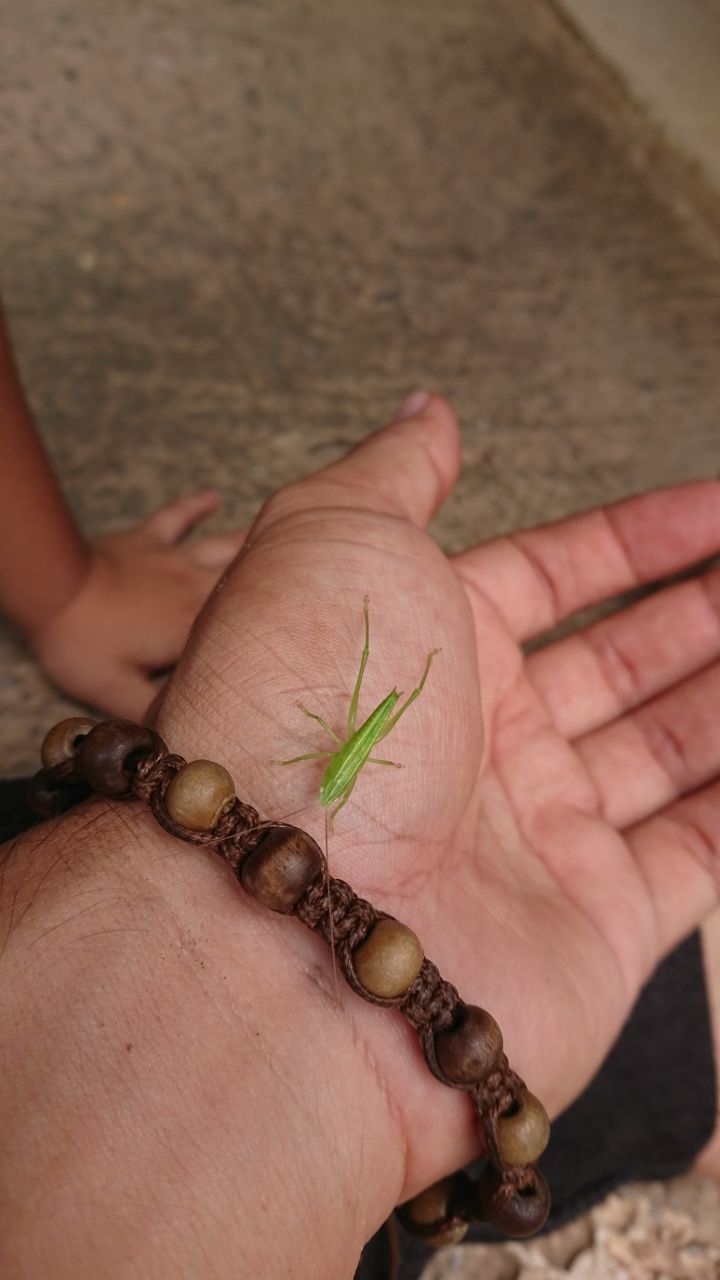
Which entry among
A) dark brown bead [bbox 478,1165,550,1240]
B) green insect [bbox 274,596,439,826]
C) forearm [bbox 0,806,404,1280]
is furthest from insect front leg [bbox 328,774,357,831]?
dark brown bead [bbox 478,1165,550,1240]

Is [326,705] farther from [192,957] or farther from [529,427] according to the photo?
[529,427]

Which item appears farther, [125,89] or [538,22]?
[538,22]

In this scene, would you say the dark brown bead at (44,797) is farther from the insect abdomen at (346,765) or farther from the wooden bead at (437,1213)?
the wooden bead at (437,1213)

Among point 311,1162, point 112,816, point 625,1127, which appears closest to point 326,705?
point 112,816

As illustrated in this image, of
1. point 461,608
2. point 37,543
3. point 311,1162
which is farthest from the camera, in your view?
point 37,543

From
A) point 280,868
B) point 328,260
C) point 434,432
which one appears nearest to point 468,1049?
point 280,868

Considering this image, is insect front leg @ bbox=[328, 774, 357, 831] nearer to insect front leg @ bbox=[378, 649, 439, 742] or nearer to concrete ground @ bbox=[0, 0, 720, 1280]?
insect front leg @ bbox=[378, 649, 439, 742]

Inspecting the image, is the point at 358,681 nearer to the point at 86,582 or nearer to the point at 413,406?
the point at 413,406
